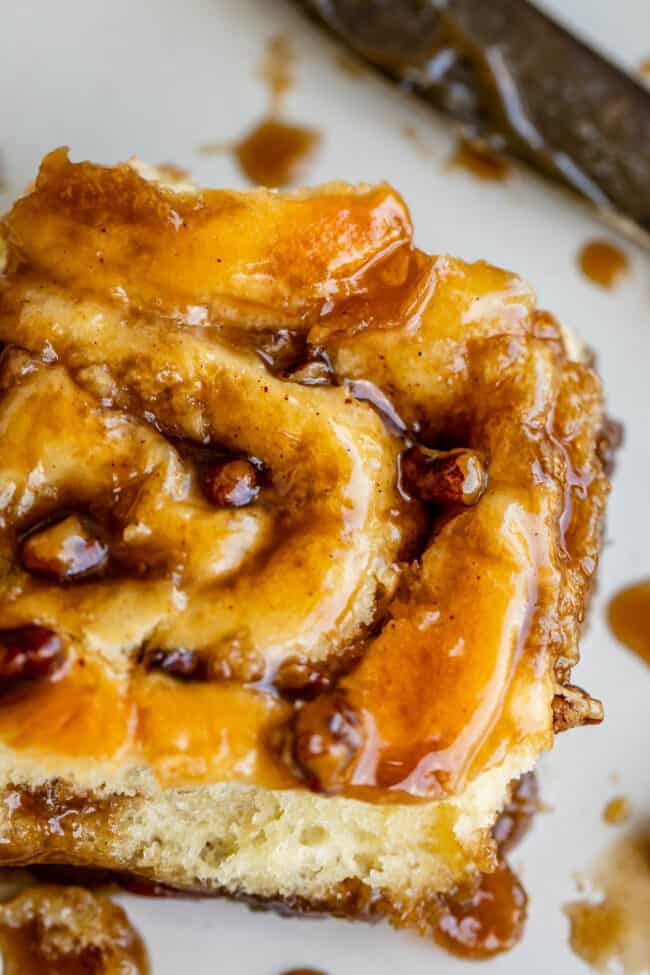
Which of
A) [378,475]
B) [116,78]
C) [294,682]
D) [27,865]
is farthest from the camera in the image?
[116,78]

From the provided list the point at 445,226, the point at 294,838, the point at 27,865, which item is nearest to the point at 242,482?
the point at 294,838

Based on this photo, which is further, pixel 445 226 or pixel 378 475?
pixel 445 226

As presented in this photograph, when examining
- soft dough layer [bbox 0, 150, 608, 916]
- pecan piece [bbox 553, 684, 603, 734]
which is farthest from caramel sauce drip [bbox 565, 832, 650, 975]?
pecan piece [bbox 553, 684, 603, 734]

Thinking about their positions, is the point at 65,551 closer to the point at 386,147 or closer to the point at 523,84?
the point at 386,147

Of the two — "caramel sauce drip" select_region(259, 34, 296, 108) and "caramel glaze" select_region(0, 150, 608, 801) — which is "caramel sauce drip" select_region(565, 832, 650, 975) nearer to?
"caramel glaze" select_region(0, 150, 608, 801)

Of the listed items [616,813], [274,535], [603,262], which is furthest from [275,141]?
[616,813]

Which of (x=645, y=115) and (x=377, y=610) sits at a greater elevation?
(x=645, y=115)

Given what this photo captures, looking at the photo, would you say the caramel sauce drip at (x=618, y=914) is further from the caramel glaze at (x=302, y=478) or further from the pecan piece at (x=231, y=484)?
the pecan piece at (x=231, y=484)

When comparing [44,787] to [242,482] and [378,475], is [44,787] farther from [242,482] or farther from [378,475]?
[378,475]
